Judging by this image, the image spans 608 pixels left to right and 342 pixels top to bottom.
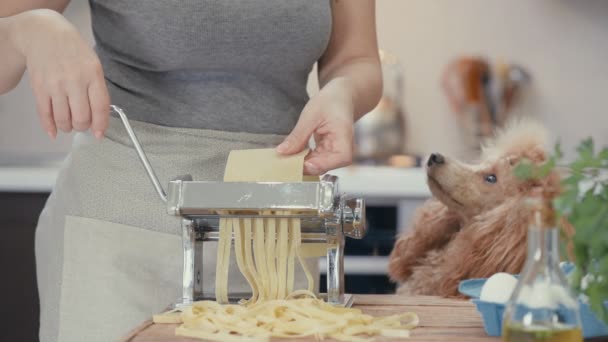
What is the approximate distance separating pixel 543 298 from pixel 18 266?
2053 millimetres

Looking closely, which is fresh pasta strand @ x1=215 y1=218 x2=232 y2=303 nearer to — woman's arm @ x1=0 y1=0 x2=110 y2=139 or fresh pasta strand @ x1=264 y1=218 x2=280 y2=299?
fresh pasta strand @ x1=264 y1=218 x2=280 y2=299

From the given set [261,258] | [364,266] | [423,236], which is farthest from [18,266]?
[261,258]

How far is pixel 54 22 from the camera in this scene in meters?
0.91

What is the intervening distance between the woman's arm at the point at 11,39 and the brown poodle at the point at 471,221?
61 centimetres

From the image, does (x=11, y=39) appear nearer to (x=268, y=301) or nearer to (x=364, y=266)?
(x=268, y=301)

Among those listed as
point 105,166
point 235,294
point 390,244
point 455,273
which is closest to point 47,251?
point 105,166

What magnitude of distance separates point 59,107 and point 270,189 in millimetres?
219

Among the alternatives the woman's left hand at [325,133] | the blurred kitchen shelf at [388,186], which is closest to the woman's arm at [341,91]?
the woman's left hand at [325,133]

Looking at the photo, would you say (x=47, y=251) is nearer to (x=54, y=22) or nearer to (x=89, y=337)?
(x=89, y=337)

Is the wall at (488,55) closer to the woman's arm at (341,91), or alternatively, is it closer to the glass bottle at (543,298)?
the woman's arm at (341,91)

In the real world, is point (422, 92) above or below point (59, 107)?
above

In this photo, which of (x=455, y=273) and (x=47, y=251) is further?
(x=455, y=273)

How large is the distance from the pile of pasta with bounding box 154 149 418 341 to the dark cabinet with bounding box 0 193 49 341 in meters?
1.54

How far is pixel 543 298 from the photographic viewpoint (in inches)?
25.2
